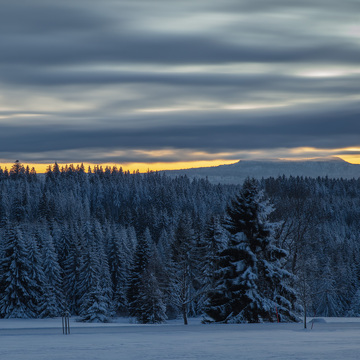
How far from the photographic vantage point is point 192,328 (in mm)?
24078

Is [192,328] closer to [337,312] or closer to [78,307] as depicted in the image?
[78,307]

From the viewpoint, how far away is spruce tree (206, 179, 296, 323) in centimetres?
3338

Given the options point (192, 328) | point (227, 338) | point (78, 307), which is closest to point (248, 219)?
point (192, 328)

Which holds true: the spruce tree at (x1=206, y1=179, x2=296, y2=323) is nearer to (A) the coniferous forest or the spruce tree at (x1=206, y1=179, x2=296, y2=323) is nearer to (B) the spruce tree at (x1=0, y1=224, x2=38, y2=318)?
(A) the coniferous forest

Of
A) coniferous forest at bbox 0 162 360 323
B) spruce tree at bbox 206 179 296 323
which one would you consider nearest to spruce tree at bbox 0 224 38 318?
coniferous forest at bbox 0 162 360 323

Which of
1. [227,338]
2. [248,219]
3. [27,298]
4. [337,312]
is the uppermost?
[248,219]

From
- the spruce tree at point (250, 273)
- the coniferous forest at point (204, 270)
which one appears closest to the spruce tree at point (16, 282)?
the coniferous forest at point (204, 270)

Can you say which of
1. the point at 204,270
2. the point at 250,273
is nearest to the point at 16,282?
the point at 204,270

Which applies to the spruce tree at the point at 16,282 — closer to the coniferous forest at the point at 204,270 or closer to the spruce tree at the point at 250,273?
the coniferous forest at the point at 204,270

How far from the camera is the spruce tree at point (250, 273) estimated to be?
3338 centimetres

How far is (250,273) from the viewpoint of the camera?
33594mm

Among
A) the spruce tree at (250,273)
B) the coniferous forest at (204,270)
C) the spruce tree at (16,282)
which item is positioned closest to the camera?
the spruce tree at (250,273)

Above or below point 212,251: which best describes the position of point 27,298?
below

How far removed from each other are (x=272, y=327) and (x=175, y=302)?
48.1 meters
